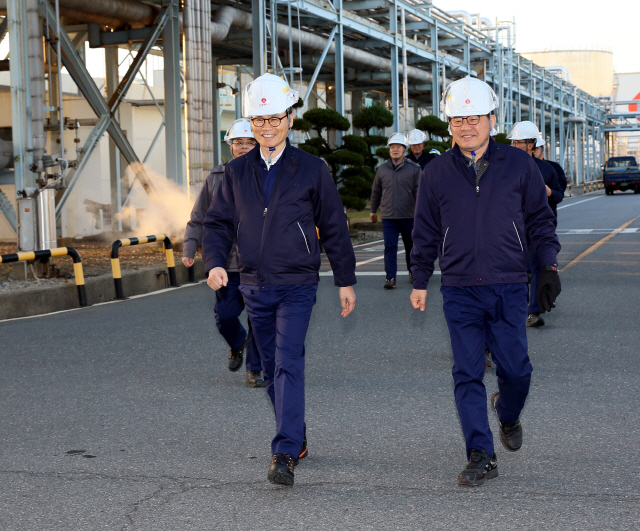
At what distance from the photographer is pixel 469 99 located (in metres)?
→ 4.56

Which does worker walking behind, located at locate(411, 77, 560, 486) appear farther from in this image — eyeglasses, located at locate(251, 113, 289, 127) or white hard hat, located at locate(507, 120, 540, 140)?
white hard hat, located at locate(507, 120, 540, 140)

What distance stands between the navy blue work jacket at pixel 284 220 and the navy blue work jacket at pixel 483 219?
0.45m

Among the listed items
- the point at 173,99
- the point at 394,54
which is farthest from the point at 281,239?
the point at 394,54

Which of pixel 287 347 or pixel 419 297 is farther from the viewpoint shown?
pixel 419 297

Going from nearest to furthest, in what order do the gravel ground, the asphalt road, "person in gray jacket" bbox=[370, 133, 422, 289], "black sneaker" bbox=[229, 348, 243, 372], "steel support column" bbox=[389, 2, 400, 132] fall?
the asphalt road, "black sneaker" bbox=[229, 348, 243, 372], "person in gray jacket" bbox=[370, 133, 422, 289], the gravel ground, "steel support column" bbox=[389, 2, 400, 132]

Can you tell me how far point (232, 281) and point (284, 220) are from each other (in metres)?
2.53

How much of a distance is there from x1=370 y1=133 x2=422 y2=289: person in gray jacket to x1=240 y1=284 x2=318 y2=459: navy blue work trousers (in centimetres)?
771

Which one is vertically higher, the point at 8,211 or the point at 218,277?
the point at 8,211

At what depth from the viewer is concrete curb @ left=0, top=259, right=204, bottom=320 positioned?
11.1 m

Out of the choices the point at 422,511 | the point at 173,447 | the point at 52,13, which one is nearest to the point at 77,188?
the point at 52,13

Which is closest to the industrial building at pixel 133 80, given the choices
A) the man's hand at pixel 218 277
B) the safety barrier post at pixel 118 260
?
the safety barrier post at pixel 118 260

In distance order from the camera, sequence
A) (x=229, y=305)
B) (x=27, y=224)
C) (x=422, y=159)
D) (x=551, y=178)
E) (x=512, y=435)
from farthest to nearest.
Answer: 1. (x=422, y=159)
2. (x=27, y=224)
3. (x=551, y=178)
4. (x=229, y=305)
5. (x=512, y=435)

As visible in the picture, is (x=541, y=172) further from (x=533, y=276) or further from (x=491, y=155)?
(x=491, y=155)

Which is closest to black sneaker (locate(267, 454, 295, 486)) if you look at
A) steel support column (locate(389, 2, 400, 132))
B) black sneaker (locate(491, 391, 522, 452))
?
black sneaker (locate(491, 391, 522, 452))
